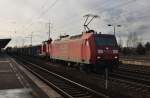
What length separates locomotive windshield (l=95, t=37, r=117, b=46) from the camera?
26.1 m

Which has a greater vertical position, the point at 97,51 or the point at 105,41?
the point at 105,41

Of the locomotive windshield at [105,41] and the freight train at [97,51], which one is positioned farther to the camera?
the locomotive windshield at [105,41]

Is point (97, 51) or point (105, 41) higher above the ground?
point (105, 41)

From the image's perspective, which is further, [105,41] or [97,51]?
[105,41]

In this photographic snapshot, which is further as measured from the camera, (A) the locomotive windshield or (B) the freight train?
(A) the locomotive windshield

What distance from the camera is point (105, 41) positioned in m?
26.5

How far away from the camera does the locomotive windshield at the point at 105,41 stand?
2614 cm

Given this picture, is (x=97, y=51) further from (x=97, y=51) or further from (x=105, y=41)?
(x=105, y=41)

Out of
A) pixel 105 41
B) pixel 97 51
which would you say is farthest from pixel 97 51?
pixel 105 41

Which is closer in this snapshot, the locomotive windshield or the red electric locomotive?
the red electric locomotive

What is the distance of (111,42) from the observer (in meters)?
26.8

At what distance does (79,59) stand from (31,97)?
14.6 m

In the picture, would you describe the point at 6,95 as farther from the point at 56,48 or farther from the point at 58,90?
the point at 56,48

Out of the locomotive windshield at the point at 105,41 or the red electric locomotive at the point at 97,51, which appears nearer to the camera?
the red electric locomotive at the point at 97,51
